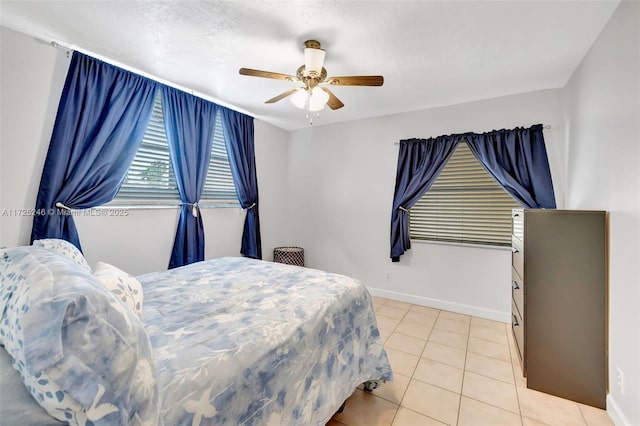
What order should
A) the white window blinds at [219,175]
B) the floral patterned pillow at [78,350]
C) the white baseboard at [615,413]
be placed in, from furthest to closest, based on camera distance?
the white window blinds at [219,175]
the white baseboard at [615,413]
the floral patterned pillow at [78,350]

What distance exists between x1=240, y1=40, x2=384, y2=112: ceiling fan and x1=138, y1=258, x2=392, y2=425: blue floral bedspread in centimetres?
144

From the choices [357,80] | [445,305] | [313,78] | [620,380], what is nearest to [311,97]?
[313,78]

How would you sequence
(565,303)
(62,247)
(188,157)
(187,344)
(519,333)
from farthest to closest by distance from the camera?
(188,157), (519,333), (565,303), (62,247), (187,344)

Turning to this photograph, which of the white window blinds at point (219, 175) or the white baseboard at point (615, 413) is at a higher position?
the white window blinds at point (219, 175)

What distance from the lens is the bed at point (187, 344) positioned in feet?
2.10

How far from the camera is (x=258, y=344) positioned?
3.78 ft

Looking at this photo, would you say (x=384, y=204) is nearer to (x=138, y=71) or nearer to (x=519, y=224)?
(x=519, y=224)

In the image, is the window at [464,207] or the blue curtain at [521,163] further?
the window at [464,207]

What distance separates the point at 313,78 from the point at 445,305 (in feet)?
9.82

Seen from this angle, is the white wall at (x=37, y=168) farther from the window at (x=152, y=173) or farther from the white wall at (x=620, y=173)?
the white wall at (x=620, y=173)

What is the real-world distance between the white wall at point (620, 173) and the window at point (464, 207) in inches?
39.8

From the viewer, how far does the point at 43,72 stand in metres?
2.10

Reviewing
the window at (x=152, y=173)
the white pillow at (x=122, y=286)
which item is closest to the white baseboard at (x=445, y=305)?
the window at (x=152, y=173)

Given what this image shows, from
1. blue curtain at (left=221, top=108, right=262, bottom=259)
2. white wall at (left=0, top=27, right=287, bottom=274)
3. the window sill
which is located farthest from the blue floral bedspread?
the window sill
